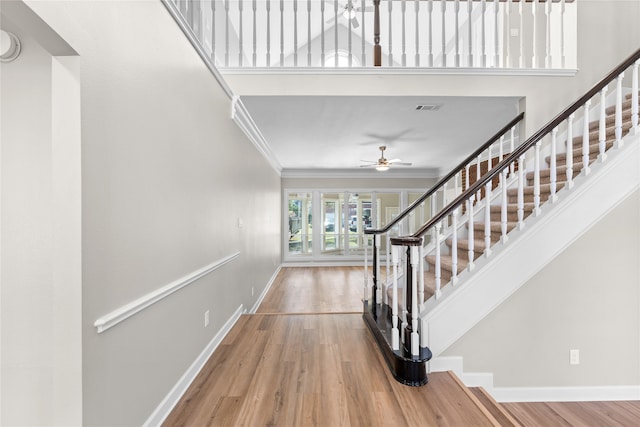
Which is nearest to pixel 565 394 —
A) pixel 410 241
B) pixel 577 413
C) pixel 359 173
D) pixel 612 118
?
pixel 577 413

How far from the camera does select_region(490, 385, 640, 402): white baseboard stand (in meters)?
2.19

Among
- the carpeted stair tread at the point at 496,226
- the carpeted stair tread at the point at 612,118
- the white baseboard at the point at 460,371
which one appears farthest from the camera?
the carpeted stair tread at the point at 612,118

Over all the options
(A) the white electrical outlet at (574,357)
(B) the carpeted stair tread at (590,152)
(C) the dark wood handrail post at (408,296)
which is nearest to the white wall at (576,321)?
(A) the white electrical outlet at (574,357)

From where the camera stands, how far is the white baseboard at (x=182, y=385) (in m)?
1.62

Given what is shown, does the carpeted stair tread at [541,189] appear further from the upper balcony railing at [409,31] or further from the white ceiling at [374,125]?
the upper balcony railing at [409,31]

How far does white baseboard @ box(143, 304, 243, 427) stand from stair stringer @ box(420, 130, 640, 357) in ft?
5.59

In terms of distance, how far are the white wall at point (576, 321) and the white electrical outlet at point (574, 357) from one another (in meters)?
0.03

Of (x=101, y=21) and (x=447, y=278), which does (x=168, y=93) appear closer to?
(x=101, y=21)

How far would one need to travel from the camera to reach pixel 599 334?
2229 millimetres

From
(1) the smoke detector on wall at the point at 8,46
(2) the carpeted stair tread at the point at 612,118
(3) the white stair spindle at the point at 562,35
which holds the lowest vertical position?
(1) the smoke detector on wall at the point at 8,46

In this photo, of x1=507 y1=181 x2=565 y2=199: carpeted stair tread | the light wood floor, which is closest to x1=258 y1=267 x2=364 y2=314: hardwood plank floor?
the light wood floor

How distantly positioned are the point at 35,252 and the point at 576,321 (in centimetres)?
332

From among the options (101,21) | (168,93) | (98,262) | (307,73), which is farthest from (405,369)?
(307,73)

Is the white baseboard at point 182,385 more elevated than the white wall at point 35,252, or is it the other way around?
the white wall at point 35,252
